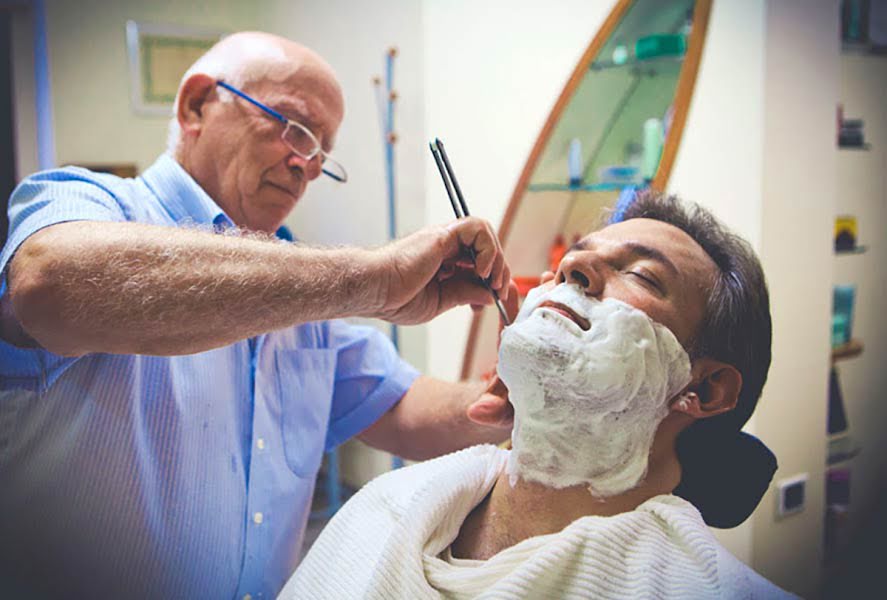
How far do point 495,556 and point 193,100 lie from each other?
3.46 feet

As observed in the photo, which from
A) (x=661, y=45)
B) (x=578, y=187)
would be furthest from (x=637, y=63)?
(x=578, y=187)

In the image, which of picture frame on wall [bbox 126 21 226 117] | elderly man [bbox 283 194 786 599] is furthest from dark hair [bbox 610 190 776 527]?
picture frame on wall [bbox 126 21 226 117]

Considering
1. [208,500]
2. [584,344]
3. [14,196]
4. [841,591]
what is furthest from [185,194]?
[841,591]

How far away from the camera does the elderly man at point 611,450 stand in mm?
955

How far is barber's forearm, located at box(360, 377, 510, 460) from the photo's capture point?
4.61 ft

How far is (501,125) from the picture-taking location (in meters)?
2.36

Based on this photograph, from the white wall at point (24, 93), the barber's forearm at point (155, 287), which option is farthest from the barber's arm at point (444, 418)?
the white wall at point (24, 93)

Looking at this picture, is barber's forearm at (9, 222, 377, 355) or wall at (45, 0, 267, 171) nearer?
barber's forearm at (9, 222, 377, 355)

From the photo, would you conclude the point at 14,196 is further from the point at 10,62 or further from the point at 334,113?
the point at 10,62

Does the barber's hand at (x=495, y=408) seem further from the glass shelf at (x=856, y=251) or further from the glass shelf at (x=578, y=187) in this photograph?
the glass shelf at (x=578, y=187)

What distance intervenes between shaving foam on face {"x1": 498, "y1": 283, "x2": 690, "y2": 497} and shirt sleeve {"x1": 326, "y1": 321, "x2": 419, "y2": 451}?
1.80 ft

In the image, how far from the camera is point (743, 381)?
3.50ft

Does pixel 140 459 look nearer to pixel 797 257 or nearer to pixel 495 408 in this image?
pixel 495 408

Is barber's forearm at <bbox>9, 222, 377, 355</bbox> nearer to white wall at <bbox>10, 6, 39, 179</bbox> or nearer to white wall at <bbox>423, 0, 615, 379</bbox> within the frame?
white wall at <bbox>423, 0, 615, 379</bbox>
